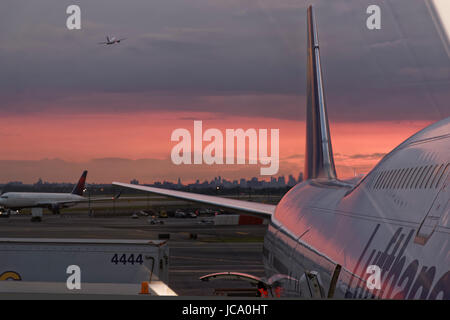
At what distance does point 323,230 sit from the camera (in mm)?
11914

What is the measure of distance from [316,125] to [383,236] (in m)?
19.3

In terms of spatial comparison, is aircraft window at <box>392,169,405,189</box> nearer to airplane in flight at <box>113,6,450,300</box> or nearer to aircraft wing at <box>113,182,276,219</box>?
airplane in flight at <box>113,6,450,300</box>

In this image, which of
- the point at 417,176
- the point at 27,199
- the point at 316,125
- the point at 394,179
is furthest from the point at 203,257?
the point at 27,199

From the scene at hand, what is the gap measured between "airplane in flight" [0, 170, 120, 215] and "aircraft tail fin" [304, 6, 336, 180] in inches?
2539

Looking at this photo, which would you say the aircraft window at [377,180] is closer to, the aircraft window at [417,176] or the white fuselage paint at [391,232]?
the white fuselage paint at [391,232]

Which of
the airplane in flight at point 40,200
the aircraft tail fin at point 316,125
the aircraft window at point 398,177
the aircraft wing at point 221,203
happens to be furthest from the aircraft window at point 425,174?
the airplane in flight at point 40,200

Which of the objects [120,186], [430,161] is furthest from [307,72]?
[430,161]

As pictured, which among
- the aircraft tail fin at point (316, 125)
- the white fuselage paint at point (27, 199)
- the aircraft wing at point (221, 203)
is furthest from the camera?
the white fuselage paint at point (27, 199)

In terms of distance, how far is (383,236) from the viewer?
767 centimetres

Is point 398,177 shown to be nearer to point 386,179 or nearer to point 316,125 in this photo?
point 386,179

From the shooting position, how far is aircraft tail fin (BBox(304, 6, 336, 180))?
26000 mm

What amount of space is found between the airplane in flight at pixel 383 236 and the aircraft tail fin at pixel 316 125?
30.6ft

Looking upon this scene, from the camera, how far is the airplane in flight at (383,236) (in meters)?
5.91
